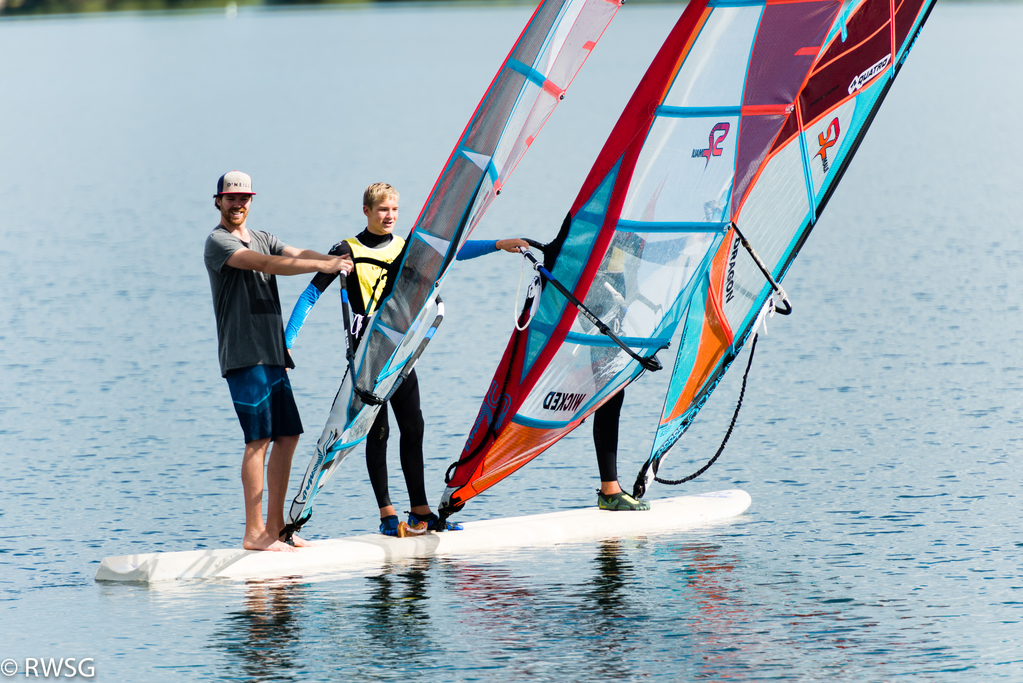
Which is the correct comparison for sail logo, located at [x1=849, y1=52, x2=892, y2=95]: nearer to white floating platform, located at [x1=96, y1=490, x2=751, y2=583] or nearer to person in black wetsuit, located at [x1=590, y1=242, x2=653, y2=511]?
person in black wetsuit, located at [x1=590, y1=242, x2=653, y2=511]

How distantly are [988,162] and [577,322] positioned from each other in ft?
60.7

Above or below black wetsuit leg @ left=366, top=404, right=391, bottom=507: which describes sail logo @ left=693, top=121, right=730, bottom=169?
above

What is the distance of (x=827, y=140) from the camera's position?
7.79m

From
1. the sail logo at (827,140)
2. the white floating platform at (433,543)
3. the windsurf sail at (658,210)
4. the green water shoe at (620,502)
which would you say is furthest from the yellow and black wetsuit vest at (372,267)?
the sail logo at (827,140)

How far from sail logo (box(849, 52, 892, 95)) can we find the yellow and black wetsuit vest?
2.84 meters

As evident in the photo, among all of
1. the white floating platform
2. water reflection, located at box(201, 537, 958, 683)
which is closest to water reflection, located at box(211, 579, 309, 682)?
water reflection, located at box(201, 537, 958, 683)

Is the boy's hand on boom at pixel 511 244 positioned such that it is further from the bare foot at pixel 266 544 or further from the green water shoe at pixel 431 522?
the bare foot at pixel 266 544

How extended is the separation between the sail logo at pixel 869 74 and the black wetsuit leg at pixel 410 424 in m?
2.99

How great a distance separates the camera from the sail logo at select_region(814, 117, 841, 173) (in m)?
7.75

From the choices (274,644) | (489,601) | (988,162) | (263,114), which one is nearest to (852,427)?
(489,601)

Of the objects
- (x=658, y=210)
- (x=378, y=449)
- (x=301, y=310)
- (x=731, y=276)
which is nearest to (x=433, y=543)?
(x=378, y=449)

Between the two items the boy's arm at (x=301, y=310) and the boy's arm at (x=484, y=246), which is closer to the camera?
the boy's arm at (x=301, y=310)

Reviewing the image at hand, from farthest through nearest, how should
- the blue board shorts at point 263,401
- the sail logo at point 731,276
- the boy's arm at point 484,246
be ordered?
1. the sail logo at point 731,276
2. the boy's arm at point 484,246
3. the blue board shorts at point 263,401

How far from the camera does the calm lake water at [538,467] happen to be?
222 inches
